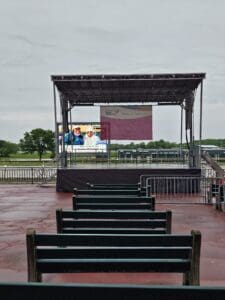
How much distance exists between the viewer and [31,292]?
2.18 metres

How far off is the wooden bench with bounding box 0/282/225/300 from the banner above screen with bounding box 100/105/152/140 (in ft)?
60.8

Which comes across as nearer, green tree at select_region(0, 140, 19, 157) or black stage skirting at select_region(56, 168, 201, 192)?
black stage skirting at select_region(56, 168, 201, 192)

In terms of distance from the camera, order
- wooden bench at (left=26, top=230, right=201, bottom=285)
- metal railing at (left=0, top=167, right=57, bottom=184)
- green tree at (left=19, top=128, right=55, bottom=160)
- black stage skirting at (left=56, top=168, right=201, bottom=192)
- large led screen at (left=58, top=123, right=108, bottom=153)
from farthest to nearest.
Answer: green tree at (left=19, top=128, right=55, bottom=160) < metal railing at (left=0, top=167, right=57, bottom=184) < large led screen at (left=58, top=123, right=108, bottom=153) < black stage skirting at (left=56, top=168, right=201, bottom=192) < wooden bench at (left=26, top=230, right=201, bottom=285)

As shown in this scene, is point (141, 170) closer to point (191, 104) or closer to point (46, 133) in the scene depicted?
point (191, 104)

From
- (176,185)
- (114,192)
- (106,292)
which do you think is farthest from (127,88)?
(106,292)

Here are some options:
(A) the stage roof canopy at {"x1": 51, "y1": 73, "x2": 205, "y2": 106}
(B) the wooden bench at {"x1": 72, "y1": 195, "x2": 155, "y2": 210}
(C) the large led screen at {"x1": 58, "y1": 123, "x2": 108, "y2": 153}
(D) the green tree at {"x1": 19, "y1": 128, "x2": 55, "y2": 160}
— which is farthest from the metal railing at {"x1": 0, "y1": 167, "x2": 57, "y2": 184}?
(D) the green tree at {"x1": 19, "y1": 128, "x2": 55, "y2": 160}

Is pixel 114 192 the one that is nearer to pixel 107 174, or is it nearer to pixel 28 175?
pixel 107 174

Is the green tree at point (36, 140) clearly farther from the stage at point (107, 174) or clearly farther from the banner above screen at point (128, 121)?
the stage at point (107, 174)

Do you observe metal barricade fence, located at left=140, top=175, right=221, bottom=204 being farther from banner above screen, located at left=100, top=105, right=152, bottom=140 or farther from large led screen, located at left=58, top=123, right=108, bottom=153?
large led screen, located at left=58, top=123, right=108, bottom=153

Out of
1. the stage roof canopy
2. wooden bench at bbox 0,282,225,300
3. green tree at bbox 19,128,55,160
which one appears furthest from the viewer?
green tree at bbox 19,128,55,160

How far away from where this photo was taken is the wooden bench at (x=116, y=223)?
4939 millimetres

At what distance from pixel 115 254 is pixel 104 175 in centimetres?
1356

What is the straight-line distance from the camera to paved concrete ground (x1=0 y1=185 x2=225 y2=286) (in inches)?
216

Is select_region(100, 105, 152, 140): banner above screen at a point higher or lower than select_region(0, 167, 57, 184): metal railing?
higher
